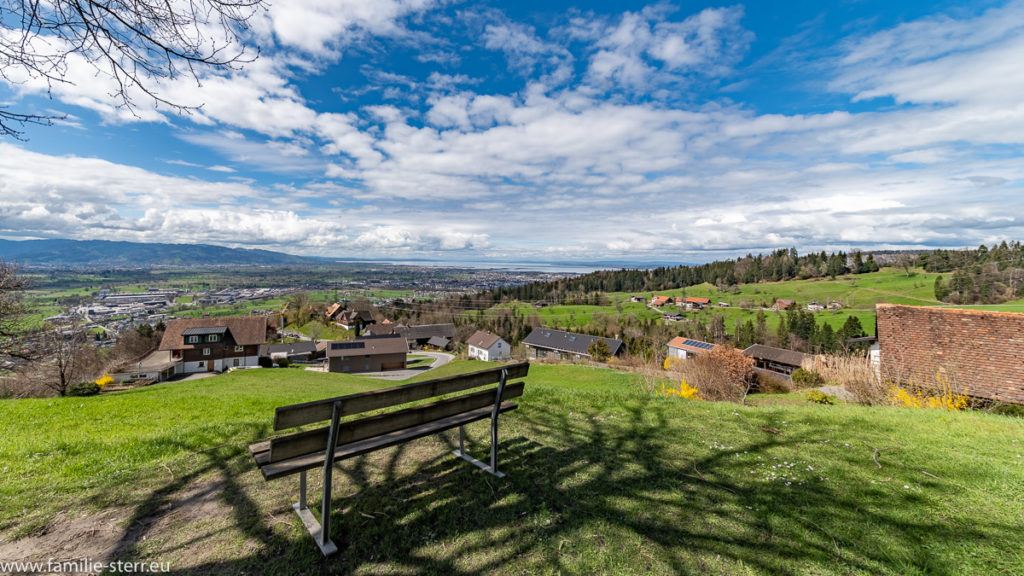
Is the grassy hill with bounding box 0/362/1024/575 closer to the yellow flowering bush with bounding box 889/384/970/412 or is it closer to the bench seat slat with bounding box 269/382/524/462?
the bench seat slat with bounding box 269/382/524/462

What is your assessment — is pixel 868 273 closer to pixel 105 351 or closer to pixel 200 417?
pixel 200 417

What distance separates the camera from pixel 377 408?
11.1 feet

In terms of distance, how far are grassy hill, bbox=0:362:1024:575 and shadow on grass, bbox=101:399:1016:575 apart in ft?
0.06

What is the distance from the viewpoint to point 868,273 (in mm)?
92812

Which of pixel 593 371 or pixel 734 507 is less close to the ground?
pixel 734 507

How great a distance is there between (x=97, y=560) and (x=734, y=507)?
5.37m

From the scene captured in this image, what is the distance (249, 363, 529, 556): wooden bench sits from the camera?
9.48ft

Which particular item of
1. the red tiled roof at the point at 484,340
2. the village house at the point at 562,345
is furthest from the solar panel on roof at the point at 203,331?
the village house at the point at 562,345

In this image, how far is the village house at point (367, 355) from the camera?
46125 mm

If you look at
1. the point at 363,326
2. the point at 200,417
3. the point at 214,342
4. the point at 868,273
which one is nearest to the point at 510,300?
the point at 363,326

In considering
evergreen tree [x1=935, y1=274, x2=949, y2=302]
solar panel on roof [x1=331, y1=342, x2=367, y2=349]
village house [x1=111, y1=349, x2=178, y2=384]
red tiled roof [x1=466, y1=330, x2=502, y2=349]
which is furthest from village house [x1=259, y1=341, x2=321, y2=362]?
evergreen tree [x1=935, y1=274, x2=949, y2=302]

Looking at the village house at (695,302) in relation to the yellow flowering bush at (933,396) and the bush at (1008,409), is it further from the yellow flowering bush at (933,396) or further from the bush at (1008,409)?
the bush at (1008,409)

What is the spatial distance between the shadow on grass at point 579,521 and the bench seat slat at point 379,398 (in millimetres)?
1031

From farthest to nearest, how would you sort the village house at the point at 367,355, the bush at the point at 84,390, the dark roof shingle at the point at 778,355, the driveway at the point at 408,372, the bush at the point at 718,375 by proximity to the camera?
Result: the dark roof shingle at the point at 778,355 → the village house at the point at 367,355 → the driveway at the point at 408,372 → the bush at the point at 84,390 → the bush at the point at 718,375
